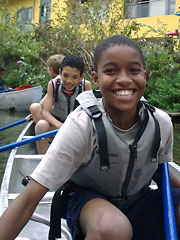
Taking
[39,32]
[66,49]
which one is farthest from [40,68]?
[66,49]

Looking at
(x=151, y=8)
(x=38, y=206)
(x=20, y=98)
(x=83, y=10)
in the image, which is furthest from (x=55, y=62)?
(x=151, y=8)

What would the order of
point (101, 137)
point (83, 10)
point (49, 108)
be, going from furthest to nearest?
point (83, 10), point (49, 108), point (101, 137)

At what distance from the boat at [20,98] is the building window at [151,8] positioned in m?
A: 5.71

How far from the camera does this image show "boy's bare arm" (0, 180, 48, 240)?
38.3 inches

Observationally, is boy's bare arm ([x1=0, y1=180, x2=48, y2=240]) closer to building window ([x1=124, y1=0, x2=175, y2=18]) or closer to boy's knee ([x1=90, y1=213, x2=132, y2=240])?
boy's knee ([x1=90, y1=213, x2=132, y2=240])

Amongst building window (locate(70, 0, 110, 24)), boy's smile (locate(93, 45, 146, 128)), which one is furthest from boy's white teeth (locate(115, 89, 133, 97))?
building window (locate(70, 0, 110, 24))

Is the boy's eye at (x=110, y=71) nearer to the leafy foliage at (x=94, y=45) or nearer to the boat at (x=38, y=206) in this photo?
the boat at (x=38, y=206)

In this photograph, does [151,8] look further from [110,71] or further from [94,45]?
[110,71]

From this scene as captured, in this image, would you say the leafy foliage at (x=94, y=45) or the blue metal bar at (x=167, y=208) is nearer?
the blue metal bar at (x=167, y=208)

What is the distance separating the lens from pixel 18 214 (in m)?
0.99

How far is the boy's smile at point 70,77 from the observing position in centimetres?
285

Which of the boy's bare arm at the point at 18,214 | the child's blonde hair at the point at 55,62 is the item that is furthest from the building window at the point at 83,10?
the boy's bare arm at the point at 18,214

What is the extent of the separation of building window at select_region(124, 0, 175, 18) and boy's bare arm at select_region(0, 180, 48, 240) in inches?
450

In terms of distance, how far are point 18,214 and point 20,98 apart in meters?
7.47
